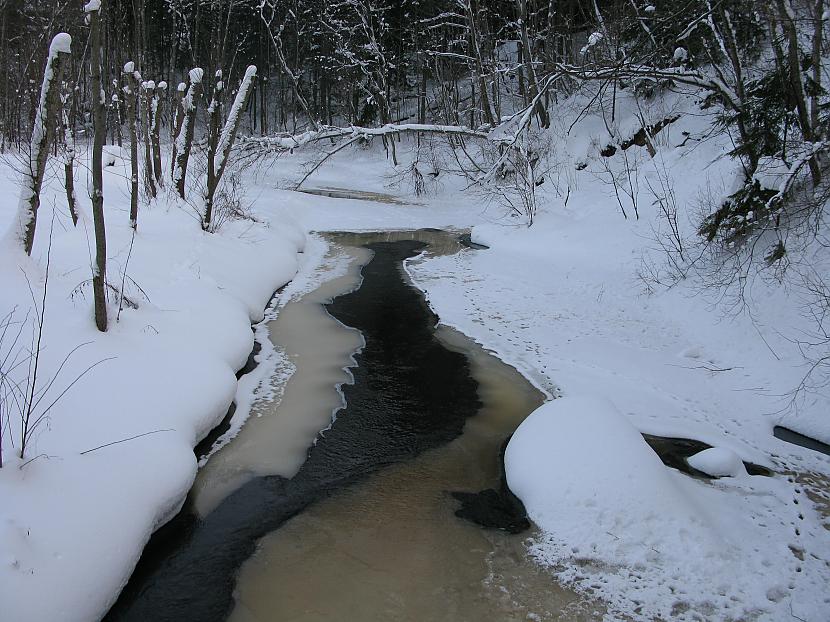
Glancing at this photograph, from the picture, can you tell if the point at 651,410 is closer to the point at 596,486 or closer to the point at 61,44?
the point at 596,486

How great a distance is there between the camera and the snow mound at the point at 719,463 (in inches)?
204

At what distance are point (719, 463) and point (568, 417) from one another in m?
1.30

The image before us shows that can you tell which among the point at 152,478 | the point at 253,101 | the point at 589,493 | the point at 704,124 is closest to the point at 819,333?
the point at 589,493

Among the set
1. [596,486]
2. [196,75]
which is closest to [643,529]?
[596,486]

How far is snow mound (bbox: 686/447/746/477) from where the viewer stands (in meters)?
5.19

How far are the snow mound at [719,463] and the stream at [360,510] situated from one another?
1706 mm

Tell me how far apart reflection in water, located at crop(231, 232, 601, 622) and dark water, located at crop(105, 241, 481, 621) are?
0.16 m

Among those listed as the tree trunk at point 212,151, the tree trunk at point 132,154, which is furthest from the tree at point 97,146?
the tree trunk at point 212,151

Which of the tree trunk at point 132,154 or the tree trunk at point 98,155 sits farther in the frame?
the tree trunk at point 132,154

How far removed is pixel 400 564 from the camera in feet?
13.3

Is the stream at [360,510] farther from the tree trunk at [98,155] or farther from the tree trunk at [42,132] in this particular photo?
the tree trunk at [42,132]

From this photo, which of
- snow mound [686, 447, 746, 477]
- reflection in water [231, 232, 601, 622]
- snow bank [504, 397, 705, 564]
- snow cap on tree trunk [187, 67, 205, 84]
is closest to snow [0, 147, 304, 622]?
reflection in water [231, 232, 601, 622]

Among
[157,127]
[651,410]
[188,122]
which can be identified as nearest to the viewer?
[651,410]

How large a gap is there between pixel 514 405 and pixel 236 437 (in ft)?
9.24
